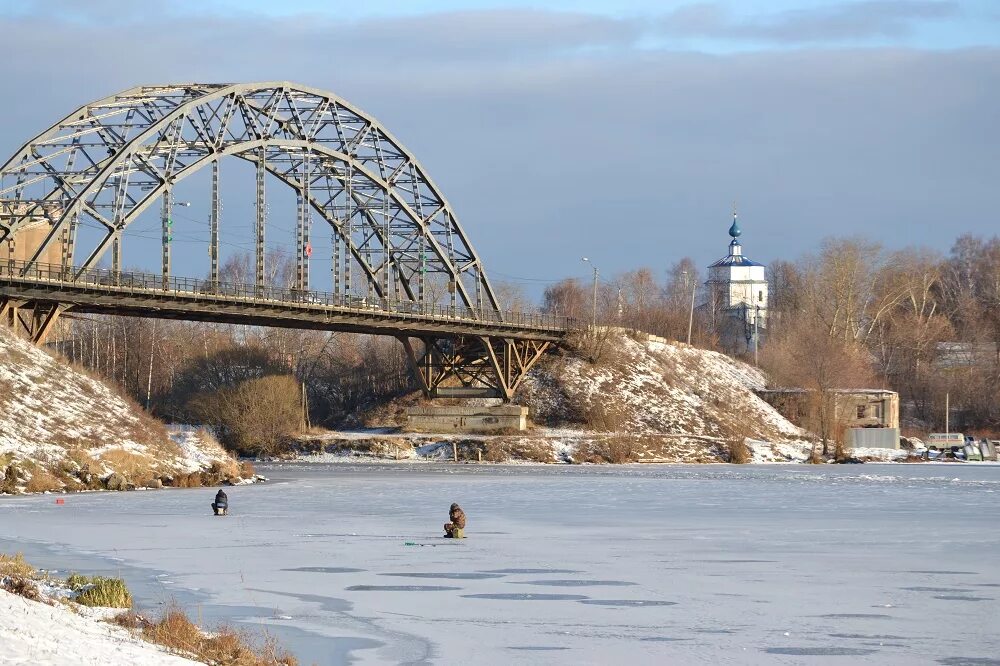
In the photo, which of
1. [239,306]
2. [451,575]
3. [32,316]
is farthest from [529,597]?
[239,306]

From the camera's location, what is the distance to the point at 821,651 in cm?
1717

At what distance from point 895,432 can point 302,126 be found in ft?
141

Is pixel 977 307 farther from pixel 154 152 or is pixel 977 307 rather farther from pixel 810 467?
pixel 154 152

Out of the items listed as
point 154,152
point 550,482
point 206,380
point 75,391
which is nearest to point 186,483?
point 75,391

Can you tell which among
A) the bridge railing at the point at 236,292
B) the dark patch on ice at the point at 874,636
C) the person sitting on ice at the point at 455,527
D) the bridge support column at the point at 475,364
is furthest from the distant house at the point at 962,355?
the dark patch on ice at the point at 874,636

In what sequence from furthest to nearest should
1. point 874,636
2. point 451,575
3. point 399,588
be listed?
point 451,575, point 399,588, point 874,636

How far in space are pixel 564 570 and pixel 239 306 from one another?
164 ft

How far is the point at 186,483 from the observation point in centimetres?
5097

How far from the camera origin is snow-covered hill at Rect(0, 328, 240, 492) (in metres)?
47.2

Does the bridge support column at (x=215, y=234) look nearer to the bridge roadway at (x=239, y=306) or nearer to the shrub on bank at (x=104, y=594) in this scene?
the bridge roadway at (x=239, y=306)

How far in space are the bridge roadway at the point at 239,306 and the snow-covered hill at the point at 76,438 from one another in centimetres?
470

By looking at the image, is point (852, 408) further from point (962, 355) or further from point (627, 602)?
point (627, 602)

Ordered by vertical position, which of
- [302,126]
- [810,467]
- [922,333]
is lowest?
[810,467]

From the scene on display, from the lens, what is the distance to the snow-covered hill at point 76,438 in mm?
47188
